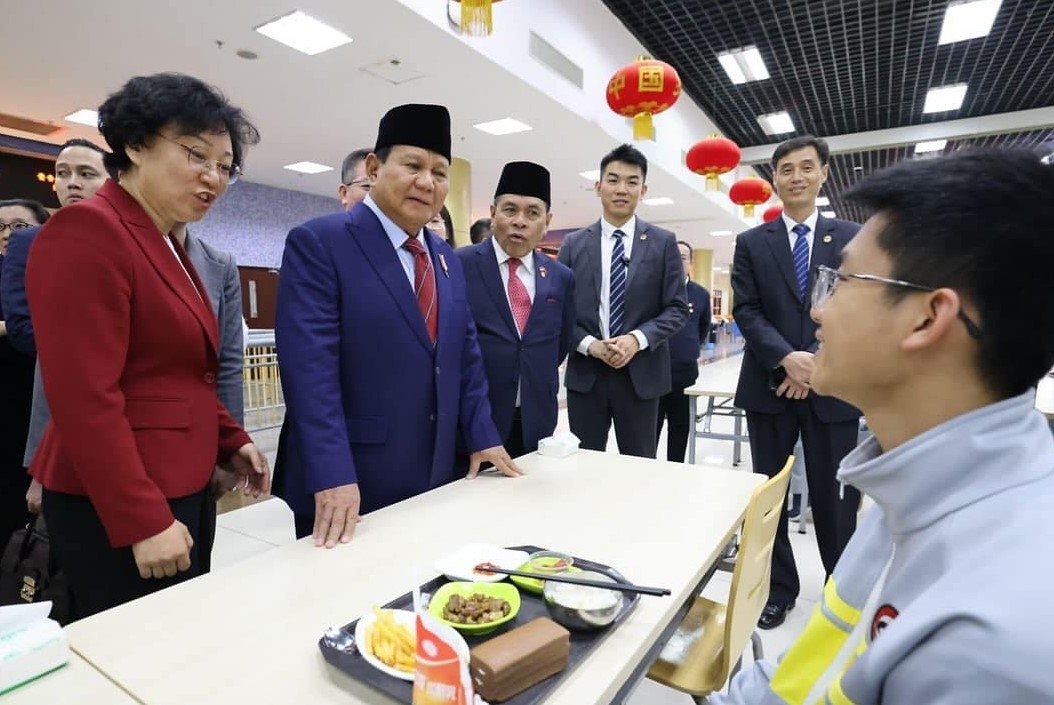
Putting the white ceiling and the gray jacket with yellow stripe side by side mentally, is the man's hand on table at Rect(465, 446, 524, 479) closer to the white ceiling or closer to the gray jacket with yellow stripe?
the gray jacket with yellow stripe

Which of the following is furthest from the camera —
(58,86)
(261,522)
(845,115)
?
(845,115)

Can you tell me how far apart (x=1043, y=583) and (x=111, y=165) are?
172cm

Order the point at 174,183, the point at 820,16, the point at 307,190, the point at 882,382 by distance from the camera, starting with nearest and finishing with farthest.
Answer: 1. the point at 882,382
2. the point at 174,183
3. the point at 820,16
4. the point at 307,190

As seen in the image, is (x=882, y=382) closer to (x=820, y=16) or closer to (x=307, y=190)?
(x=820, y=16)

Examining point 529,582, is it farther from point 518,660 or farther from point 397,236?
point 397,236

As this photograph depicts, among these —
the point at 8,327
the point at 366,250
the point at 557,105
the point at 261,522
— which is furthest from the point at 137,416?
the point at 557,105

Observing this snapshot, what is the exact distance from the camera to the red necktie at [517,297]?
223 centimetres

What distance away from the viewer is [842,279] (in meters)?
0.79

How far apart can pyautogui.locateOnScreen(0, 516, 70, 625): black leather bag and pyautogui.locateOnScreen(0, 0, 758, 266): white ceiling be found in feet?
13.4

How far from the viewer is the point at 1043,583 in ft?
1.58

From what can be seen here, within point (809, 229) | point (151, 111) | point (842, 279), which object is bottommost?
point (842, 279)

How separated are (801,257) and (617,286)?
77 centimetres

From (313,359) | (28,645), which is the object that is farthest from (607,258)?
(28,645)

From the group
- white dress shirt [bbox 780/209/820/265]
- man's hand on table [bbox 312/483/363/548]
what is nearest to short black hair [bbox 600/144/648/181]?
white dress shirt [bbox 780/209/820/265]
